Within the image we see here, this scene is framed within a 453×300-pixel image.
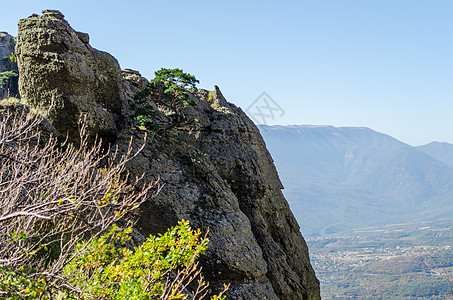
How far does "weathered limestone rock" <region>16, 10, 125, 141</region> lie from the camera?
2116 centimetres

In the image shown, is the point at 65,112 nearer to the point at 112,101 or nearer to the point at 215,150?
the point at 112,101

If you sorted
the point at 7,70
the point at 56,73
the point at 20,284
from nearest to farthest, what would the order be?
the point at 20,284
the point at 56,73
the point at 7,70

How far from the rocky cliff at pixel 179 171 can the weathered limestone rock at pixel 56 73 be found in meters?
0.05

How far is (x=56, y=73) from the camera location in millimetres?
21312

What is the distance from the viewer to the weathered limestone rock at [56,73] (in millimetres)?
21156

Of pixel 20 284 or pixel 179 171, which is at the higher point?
pixel 179 171

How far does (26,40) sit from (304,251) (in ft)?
70.8

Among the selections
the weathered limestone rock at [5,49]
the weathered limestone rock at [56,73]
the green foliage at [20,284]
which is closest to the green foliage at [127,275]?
the green foliage at [20,284]

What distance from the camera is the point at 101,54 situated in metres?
25.1

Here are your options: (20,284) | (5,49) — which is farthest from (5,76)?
(20,284)

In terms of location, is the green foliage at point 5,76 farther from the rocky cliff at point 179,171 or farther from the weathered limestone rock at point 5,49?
the rocky cliff at point 179,171

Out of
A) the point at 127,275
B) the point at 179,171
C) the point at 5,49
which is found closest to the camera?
the point at 127,275

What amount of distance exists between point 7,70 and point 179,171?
2480cm

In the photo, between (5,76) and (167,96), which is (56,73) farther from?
(5,76)
